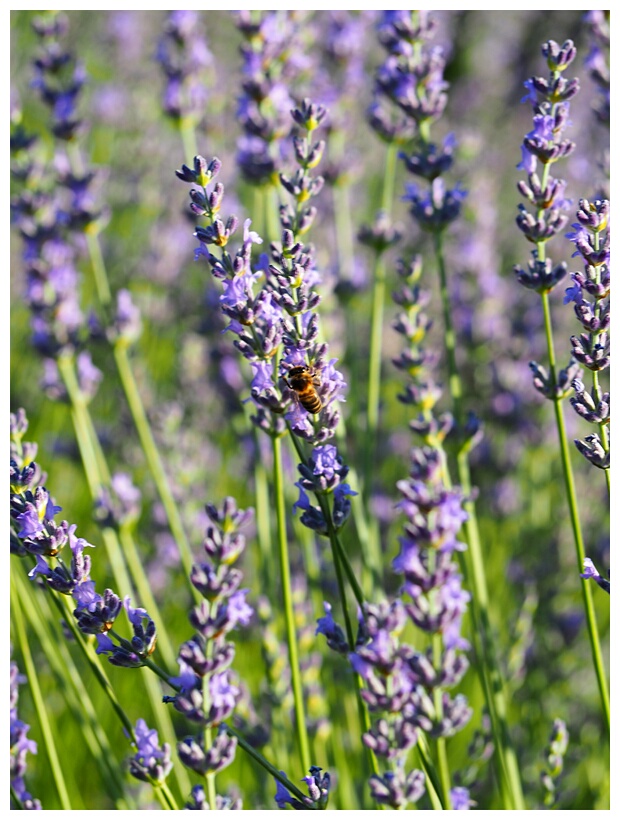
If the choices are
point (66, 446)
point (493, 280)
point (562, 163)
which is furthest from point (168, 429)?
point (562, 163)

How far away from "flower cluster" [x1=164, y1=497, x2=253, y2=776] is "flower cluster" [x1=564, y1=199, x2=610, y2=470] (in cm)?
55

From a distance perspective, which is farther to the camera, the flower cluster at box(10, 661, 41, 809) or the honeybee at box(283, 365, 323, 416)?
the flower cluster at box(10, 661, 41, 809)

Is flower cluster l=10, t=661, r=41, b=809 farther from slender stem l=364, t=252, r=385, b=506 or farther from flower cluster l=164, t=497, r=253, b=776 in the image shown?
slender stem l=364, t=252, r=385, b=506

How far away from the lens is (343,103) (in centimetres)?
270

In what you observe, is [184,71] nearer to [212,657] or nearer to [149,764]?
[212,657]

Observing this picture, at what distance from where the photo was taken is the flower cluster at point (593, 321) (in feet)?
4.06

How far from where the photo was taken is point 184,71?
244cm

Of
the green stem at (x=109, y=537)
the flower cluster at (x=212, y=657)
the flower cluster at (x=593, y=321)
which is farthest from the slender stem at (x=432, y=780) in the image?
the green stem at (x=109, y=537)

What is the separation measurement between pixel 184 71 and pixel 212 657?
184cm

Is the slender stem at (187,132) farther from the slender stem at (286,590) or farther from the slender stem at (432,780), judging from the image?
the slender stem at (432,780)

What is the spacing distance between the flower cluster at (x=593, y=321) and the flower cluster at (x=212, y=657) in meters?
0.55

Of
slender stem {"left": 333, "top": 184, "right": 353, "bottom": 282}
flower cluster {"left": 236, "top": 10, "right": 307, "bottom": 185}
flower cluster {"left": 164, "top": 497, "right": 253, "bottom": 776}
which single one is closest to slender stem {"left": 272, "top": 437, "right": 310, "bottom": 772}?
flower cluster {"left": 164, "top": 497, "right": 253, "bottom": 776}

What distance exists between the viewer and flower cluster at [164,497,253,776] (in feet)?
3.90

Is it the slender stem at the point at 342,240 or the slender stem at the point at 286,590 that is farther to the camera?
the slender stem at the point at 342,240
